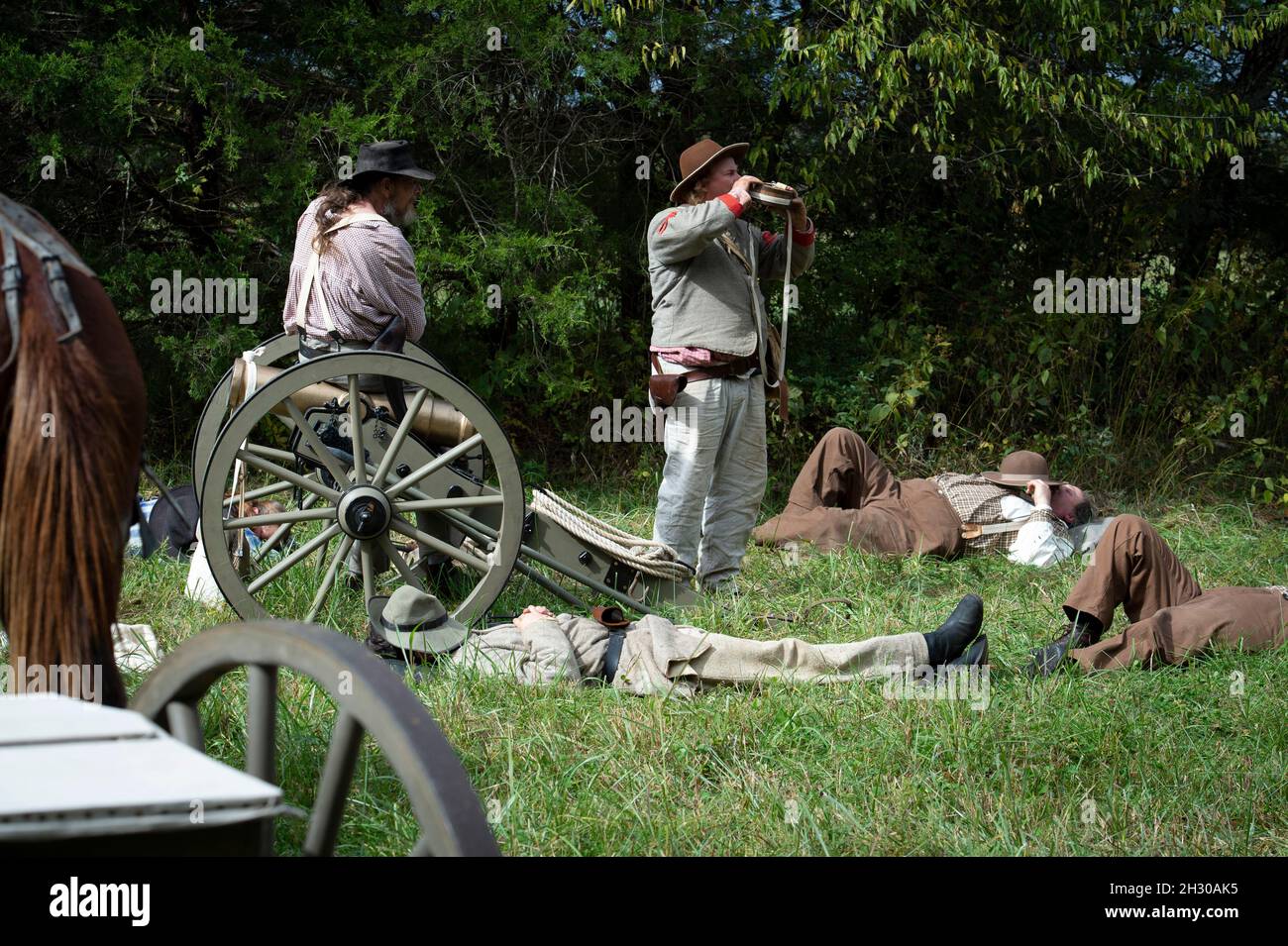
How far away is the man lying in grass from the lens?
11.3 feet

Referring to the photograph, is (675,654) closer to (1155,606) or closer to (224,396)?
(1155,606)

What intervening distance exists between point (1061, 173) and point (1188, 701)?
17.4ft

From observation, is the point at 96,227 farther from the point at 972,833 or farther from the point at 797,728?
the point at 972,833

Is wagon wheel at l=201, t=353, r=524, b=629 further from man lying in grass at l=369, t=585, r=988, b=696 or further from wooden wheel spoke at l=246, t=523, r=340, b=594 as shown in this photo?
man lying in grass at l=369, t=585, r=988, b=696

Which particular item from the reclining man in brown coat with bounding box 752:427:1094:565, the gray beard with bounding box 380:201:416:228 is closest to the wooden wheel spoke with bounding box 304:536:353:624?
the gray beard with bounding box 380:201:416:228

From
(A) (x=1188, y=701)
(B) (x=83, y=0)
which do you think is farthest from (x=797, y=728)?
(B) (x=83, y=0)

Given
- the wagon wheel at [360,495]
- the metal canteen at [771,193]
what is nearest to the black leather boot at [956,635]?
the wagon wheel at [360,495]

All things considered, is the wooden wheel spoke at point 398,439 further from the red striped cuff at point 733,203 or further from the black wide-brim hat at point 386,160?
the red striped cuff at point 733,203

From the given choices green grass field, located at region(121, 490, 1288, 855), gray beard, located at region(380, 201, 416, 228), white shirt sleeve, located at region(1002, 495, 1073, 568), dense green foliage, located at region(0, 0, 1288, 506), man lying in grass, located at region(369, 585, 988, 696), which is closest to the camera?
green grass field, located at region(121, 490, 1288, 855)

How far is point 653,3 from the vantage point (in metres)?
6.66

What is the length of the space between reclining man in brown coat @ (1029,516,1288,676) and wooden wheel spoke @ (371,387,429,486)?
204 cm

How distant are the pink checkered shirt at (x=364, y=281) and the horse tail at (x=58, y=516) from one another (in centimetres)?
243

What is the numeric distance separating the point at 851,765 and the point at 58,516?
1.89 m

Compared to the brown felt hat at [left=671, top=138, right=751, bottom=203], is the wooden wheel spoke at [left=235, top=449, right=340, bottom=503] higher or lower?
lower
